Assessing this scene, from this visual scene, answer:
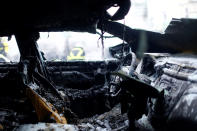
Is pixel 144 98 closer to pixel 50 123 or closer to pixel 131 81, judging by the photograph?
pixel 131 81

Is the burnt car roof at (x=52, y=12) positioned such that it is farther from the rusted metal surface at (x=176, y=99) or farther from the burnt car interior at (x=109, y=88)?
the rusted metal surface at (x=176, y=99)

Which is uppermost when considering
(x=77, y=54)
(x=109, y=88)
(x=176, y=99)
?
(x=77, y=54)

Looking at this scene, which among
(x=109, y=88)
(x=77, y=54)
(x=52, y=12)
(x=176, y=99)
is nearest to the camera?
(x=176, y=99)

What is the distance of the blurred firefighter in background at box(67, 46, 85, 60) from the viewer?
15.5 meters

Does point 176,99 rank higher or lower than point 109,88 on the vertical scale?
higher

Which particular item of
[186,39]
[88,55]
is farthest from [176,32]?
[88,55]

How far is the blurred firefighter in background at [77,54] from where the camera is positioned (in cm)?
1550

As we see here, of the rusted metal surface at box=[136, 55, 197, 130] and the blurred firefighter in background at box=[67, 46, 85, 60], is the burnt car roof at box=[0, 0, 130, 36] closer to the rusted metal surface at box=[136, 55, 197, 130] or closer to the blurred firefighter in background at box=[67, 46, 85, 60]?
the rusted metal surface at box=[136, 55, 197, 130]

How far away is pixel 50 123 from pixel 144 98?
1.91m

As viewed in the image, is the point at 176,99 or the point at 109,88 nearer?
the point at 176,99

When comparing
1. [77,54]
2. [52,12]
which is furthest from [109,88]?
[77,54]

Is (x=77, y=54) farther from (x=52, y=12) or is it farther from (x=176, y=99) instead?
(x=176, y=99)

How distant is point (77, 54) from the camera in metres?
15.6

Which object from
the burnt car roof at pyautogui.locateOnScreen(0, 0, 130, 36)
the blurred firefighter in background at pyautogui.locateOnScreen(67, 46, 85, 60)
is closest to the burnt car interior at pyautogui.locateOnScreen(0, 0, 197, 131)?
the burnt car roof at pyautogui.locateOnScreen(0, 0, 130, 36)
